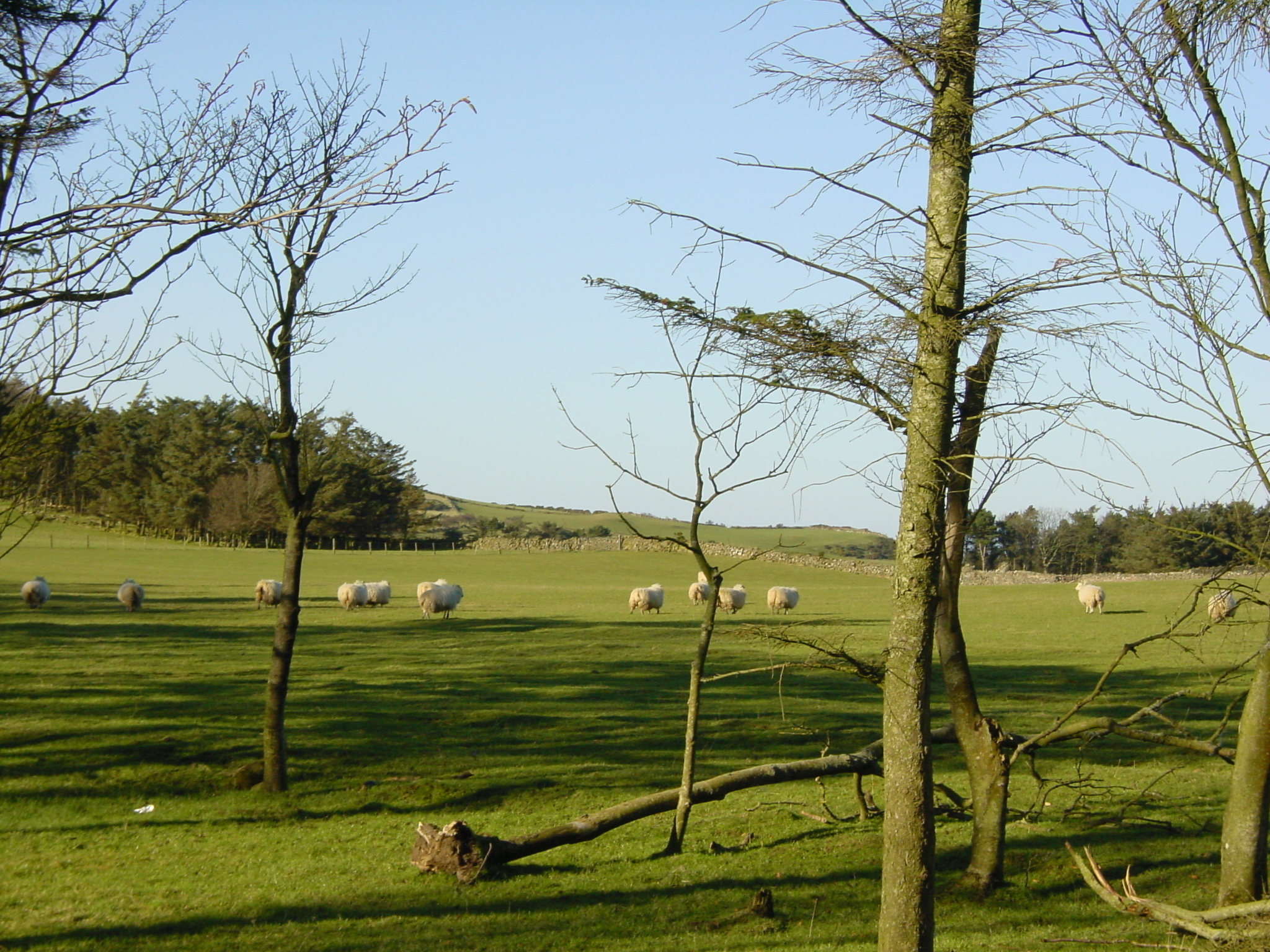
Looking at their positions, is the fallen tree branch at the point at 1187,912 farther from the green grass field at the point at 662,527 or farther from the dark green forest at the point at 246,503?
the green grass field at the point at 662,527

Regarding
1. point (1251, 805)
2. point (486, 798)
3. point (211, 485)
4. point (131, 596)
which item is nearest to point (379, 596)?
point (131, 596)

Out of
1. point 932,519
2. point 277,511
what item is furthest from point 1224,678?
point 277,511

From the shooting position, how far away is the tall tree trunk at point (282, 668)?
11.3 metres

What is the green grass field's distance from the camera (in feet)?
329

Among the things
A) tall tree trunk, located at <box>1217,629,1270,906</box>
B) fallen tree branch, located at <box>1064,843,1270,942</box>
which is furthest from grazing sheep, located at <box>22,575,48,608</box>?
fallen tree branch, located at <box>1064,843,1270,942</box>

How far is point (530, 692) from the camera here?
58.3 feet

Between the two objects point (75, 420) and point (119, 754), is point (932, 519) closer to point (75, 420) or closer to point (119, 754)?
point (75, 420)

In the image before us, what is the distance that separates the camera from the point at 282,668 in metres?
11.4

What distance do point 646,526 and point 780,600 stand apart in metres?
63.9

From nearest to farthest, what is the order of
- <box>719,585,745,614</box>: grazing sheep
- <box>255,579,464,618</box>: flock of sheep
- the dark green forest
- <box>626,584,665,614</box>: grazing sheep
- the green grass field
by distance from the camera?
<box>255,579,464,618</box>: flock of sheep
<box>719,585,745,614</box>: grazing sheep
<box>626,584,665,614</box>: grazing sheep
the dark green forest
the green grass field

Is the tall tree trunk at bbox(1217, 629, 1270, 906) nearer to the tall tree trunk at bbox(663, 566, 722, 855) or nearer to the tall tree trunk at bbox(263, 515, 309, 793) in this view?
the tall tree trunk at bbox(663, 566, 722, 855)

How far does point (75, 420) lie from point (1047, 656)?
21.9 metres

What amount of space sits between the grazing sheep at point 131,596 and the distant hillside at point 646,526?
199ft

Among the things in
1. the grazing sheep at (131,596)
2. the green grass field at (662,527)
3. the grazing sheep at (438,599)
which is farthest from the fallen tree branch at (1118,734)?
the green grass field at (662,527)
